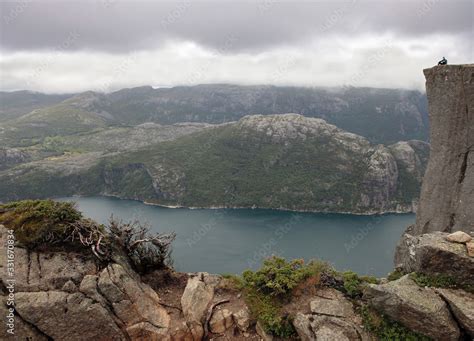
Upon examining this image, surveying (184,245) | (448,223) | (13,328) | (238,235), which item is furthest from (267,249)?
(13,328)

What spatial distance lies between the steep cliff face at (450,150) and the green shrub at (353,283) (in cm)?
698

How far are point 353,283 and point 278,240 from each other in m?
131

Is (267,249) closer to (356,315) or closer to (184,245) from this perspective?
(184,245)

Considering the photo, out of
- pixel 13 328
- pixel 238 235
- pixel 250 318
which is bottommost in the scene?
pixel 238 235

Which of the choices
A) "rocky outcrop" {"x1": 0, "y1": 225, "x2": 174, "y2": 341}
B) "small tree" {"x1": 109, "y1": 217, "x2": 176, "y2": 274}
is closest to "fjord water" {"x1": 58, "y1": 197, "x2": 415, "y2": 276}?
"small tree" {"x1": 109, "y1": 217, "x2": 176, "y2": 274}

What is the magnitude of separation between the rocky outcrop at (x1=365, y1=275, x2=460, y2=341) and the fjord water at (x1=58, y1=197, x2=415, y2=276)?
281 feet

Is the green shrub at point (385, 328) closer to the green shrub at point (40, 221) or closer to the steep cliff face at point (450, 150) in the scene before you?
the steep cliff face at point (450, 150)

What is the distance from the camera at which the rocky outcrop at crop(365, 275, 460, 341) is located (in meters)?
12.0

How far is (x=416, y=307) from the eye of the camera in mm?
12391

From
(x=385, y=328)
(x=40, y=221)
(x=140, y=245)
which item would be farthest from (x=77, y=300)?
(x=385, y=328)

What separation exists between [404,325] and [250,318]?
19.5 feet

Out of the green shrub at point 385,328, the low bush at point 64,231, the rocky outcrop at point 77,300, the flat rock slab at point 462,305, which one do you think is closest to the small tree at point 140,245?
the low bush at point 64,231

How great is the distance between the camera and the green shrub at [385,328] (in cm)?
1248

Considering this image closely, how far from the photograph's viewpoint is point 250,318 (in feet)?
48.2
